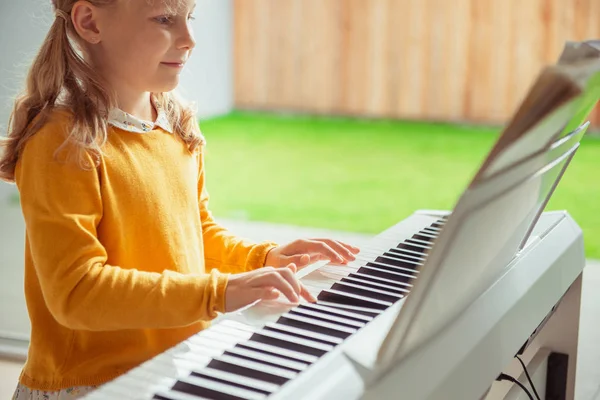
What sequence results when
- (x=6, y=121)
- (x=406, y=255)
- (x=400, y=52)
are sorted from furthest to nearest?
(x=400, y=52), (x=6, y=121), (x=406, y=255)

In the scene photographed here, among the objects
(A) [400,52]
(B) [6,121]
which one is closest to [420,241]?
(B) [6,121]

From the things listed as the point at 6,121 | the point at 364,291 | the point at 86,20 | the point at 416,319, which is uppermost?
the point at 86,20

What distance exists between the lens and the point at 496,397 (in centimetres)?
203

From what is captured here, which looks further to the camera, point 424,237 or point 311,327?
point 424,237

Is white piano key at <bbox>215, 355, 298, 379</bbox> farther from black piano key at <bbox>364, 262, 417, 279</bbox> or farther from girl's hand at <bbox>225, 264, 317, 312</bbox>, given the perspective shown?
black piano key at <bbox>364, 262, 417, 279</bbox>

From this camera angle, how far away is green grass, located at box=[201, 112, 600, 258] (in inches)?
207

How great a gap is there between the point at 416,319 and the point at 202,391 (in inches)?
9.8

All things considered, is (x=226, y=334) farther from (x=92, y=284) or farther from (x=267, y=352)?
(x=92, y=284)

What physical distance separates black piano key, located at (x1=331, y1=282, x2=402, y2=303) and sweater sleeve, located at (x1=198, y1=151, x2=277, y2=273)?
11.6 inches

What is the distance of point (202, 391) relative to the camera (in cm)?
96

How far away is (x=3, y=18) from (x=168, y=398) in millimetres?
2009

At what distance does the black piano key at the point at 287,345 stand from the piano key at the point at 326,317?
9 cm

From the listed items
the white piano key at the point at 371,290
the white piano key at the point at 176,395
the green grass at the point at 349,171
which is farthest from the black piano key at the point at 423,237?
the green grass at the point at 349,171

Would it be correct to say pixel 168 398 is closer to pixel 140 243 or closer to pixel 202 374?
pixel 202 374
